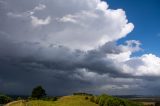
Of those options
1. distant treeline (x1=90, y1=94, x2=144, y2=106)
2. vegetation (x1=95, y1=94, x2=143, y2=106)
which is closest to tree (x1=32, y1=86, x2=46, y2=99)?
distant treeline (x1=90, y1=94, x2=144, y2=106)

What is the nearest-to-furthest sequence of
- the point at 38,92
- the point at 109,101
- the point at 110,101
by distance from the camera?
the point at 110,101 → the point at 109,101 → the point at 38,92

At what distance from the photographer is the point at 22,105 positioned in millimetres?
117875

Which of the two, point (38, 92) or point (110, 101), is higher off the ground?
point (38, 92)

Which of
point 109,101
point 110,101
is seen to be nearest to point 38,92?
point 109,101

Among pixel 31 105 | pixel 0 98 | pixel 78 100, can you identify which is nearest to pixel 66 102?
pixel 78 100

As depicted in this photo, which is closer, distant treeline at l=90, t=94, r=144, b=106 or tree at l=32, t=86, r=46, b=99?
distant treeline at l=90, t=94, r=144, b=106

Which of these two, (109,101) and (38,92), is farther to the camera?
(38,92)

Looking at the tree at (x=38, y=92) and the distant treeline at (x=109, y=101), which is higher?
the tree at (x=38, y=92)

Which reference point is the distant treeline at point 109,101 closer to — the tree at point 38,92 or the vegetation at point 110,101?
A: the vegetation at point 110,101

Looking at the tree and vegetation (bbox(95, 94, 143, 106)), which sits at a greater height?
the tree

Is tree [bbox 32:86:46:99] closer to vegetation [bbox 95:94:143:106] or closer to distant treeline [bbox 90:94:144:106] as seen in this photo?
distant treeline [bbox 90:94:144:106]

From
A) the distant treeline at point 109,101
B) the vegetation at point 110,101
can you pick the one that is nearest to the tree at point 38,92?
the distant treeline at point 109,101

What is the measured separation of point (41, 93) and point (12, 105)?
2801 centimetres

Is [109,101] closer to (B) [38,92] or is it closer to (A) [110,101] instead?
(A) [110,101]
